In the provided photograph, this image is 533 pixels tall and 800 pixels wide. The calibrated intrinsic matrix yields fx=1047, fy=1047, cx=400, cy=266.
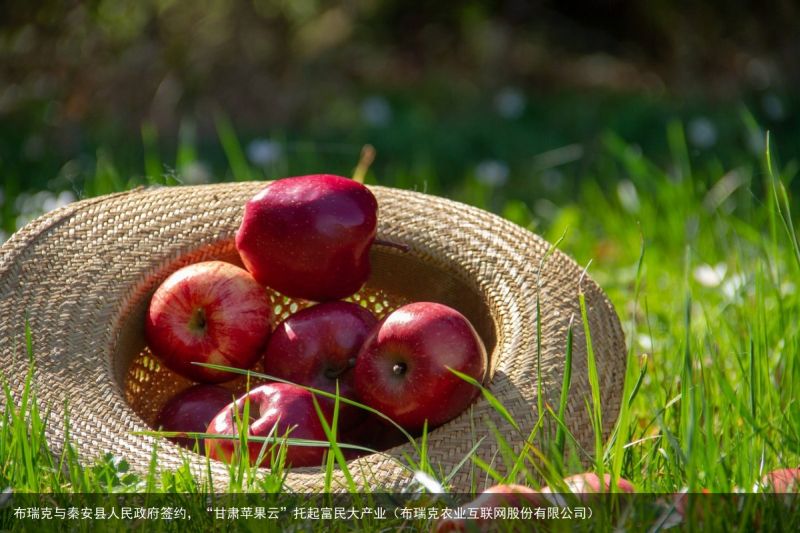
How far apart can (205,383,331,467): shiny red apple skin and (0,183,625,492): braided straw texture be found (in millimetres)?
109

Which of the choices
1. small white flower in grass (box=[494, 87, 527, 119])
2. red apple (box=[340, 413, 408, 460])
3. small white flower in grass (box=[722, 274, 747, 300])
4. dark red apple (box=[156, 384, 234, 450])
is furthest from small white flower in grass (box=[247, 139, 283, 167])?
red apple (box=[340, 413, 408, 460])

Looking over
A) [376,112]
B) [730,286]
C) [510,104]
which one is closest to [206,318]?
[730,286]

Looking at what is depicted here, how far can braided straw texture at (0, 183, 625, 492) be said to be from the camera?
1.89m

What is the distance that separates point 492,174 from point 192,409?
2.37m

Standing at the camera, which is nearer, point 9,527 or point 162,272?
point 9,527

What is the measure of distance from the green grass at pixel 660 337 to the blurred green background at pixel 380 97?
5 cm

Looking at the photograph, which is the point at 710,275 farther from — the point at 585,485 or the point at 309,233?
the point at 585,485

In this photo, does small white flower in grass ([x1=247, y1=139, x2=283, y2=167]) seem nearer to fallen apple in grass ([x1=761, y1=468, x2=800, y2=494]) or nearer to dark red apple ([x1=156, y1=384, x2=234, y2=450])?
dark red apple ([x1=156, y1=384, x2=234, y2=450])

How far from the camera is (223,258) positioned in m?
2.41

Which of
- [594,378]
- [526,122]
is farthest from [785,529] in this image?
[526,122]

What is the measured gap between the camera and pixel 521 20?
6.45 metres

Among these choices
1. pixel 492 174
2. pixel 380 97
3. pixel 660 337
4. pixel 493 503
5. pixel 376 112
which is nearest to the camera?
pixel 493 503

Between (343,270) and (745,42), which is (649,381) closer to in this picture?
(343,270)

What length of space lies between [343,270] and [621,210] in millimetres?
1906
